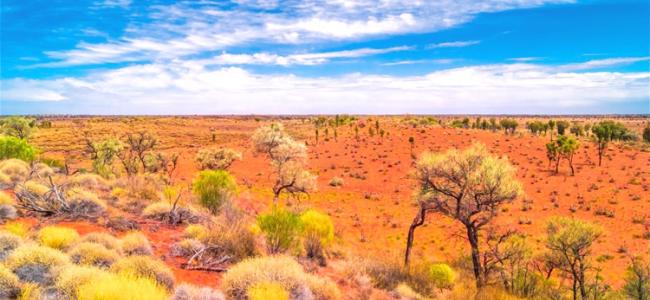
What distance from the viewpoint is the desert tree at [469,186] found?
49.5ft

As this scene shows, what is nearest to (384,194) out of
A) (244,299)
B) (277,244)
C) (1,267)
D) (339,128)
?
(277,244)

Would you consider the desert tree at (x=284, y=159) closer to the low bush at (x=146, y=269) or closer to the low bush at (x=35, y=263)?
the low bush at (x=146, y=269)

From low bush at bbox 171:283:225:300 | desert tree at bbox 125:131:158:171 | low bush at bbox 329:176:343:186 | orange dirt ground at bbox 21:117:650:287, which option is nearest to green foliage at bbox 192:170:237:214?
orange dirt ground at bbox 21:117:650:287

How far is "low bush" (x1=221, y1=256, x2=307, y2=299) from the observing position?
8.91 metres

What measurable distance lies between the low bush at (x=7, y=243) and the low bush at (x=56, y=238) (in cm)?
97

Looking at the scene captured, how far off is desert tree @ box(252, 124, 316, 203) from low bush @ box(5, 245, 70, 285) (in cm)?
1716

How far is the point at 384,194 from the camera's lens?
42.7m

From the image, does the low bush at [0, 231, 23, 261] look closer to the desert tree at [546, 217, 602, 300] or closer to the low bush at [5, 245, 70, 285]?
the low bush at [5, 245, 70, 285]

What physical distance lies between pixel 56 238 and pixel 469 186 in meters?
13.0

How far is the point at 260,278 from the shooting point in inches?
351

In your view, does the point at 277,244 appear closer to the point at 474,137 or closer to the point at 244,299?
the point at 244,299

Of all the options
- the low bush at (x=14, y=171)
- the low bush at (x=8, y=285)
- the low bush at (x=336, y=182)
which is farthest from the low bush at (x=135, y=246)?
the low bush at (x=336, y=182)

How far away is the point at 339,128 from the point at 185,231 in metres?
77.4

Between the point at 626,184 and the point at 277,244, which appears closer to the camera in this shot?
the point at 277,244
